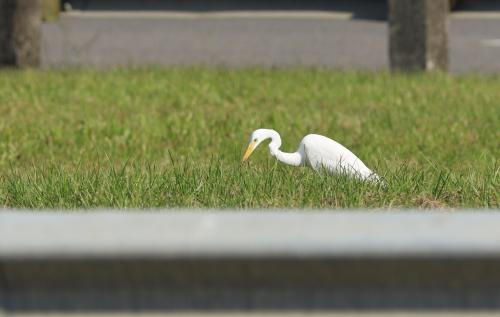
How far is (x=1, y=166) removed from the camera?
804 centimetres

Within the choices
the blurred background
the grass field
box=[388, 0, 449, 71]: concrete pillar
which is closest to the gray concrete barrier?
the grass field

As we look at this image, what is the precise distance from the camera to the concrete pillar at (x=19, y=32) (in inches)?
492

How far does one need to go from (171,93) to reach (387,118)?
2156 millimetres

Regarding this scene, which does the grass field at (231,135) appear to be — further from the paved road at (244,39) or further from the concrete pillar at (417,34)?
the paved road at (244,39)

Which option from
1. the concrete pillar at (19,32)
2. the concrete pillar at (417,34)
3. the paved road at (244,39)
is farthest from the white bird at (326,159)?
the paved road at (244,39)

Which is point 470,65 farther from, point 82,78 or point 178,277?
point 178,277

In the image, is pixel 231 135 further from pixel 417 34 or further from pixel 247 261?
pixel 247 261

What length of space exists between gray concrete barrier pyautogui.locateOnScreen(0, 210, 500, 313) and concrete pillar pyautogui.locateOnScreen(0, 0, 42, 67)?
10.1m

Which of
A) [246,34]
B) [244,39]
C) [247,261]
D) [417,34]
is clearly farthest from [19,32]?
[247,261]

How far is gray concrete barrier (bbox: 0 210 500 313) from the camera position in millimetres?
2477

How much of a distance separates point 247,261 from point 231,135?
6773 mm

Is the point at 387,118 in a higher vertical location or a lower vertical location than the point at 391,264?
lower

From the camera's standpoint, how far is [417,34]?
12.4m

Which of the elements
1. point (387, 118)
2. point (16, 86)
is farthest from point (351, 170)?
point (16, 86)
